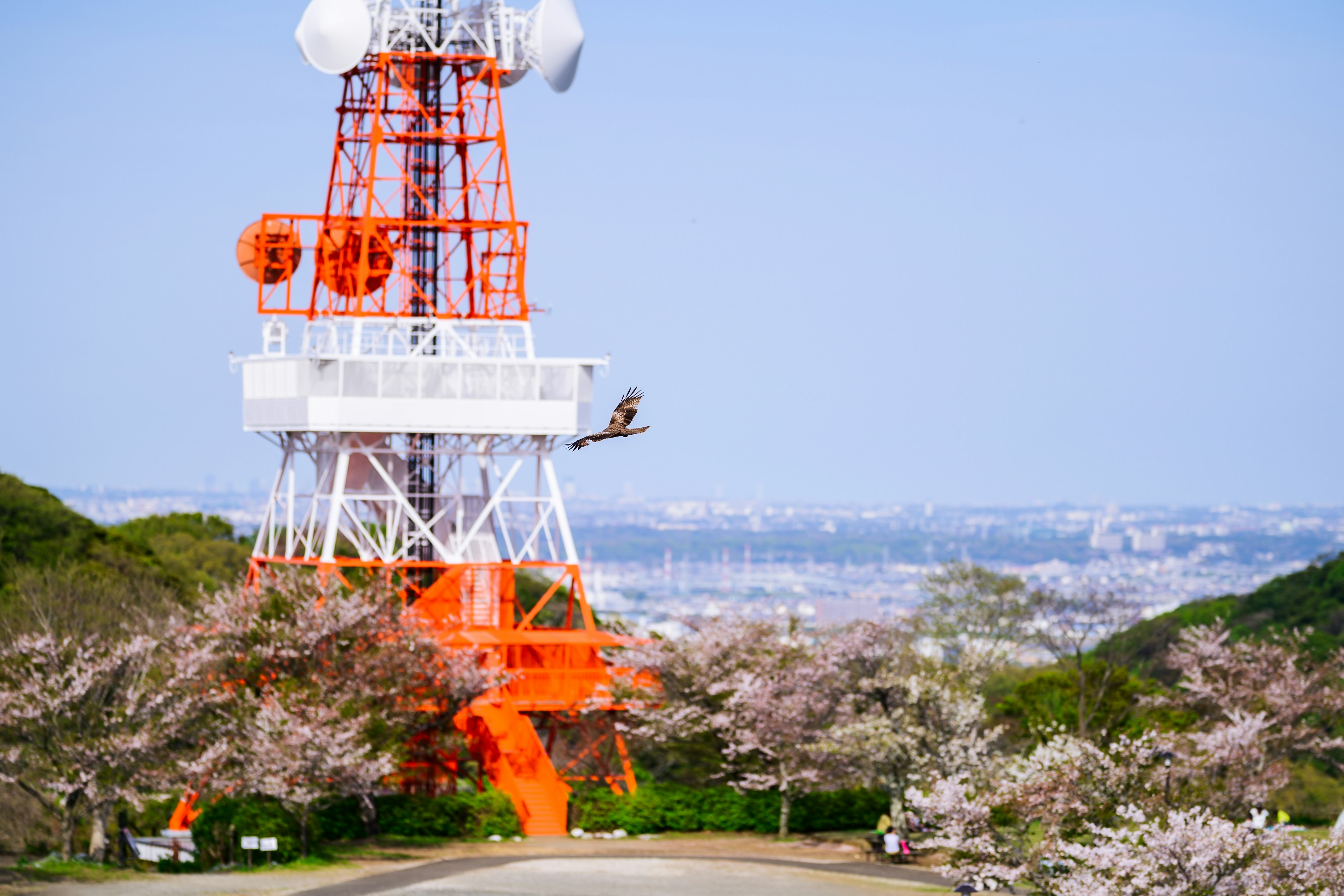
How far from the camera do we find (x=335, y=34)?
46438mm

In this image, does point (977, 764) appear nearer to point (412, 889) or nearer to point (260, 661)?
point (412, 889)

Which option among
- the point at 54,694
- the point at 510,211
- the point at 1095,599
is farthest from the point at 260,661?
the point at 1095,599

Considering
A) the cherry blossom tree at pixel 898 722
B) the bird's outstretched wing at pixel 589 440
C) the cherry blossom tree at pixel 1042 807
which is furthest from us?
the cherry blossom tree at pixel 898 722

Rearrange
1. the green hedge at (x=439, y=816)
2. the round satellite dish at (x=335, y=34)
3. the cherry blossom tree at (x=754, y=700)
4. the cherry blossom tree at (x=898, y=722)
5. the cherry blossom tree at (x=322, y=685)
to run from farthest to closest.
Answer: the round satellite dish at (x=335, y=34), the cherry blossom tree at (x=754, y=700), the green hedge at (x=439, y=816), the cherry blossom tree at (x=898, y=722), the cherry blossom tree at (x=322, y=685)

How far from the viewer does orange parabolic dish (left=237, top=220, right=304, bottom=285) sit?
47781mm

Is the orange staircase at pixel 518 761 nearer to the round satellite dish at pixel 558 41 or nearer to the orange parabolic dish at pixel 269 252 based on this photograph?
the orange parabolic dish at pixel 269 252

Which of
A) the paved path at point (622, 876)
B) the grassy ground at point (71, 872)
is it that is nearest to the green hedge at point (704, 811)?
the paved path at point (622, 876)

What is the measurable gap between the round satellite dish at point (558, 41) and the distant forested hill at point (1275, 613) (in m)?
34.3

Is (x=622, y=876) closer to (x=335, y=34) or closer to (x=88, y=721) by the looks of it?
(x=88, y=721)

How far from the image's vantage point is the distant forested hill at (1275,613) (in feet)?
245

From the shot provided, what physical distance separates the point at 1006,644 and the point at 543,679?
21.0 metres

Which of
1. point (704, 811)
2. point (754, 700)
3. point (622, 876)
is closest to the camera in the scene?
point (622, 876)

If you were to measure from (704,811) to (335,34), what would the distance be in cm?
2292

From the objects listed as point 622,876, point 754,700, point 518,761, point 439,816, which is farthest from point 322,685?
point 754,700
